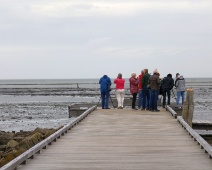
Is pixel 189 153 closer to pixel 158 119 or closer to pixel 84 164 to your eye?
pixel 84 164

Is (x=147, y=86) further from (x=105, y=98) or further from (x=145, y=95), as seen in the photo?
(x=105, y=98)

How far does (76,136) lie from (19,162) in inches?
173

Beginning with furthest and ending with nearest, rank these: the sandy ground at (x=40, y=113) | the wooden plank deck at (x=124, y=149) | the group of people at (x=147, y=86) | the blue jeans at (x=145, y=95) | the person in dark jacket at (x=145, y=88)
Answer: the sandy ground at (x=40, y=113), the blue jeans at (x=145, y=95), the person in dark jacket at (x=145, y=88), the group of people at (x=147, y=86), the wooden plank deck at (x=124, y=149)

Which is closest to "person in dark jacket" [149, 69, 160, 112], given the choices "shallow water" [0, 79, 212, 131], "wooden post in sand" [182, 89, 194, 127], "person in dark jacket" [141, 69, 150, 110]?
"person in dark jacket" [141, 69, 150, 110]

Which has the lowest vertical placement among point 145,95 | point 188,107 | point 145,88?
point 188,107

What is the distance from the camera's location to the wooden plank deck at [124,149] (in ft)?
29.5

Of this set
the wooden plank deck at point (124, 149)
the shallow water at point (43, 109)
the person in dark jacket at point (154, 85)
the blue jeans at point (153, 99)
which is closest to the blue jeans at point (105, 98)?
the blue jeans at point (153, 99)

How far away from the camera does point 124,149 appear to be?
10781mm

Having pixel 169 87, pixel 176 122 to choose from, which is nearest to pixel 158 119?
pixel 176 122

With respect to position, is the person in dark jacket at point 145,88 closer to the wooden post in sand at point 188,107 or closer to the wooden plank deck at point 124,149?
the wooden post in sand at point 188,107

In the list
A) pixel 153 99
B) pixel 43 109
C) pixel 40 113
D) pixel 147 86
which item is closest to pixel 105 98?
pixel 147 86

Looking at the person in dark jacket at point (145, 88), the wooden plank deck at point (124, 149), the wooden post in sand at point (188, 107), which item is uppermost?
the person in dark jacket at point (145, 88)

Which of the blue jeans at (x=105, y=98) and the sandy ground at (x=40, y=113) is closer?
the blue jeans at (x=105, y=98)

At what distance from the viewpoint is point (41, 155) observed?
1009cm
